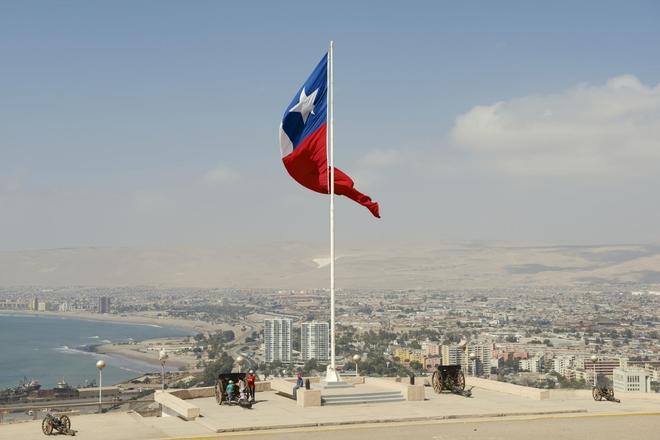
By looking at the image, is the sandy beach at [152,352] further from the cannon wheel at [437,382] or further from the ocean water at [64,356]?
the cannon wheel at [437,382]

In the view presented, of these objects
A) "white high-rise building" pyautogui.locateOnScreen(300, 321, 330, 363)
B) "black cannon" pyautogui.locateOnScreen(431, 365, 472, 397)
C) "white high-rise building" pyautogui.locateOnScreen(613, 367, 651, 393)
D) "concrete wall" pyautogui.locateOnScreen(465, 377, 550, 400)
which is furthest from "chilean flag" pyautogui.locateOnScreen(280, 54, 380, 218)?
"white high-rise building" pyautogui.locateOnScreen(300, 321, 330, 363)

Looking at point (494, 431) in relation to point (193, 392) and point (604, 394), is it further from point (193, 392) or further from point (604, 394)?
point (193, 392)

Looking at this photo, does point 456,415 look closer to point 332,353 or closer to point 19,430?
point 332,353

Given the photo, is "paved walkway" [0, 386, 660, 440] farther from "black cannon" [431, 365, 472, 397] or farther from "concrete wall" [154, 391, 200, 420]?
"black cannon" [431, 365, 472, 397]

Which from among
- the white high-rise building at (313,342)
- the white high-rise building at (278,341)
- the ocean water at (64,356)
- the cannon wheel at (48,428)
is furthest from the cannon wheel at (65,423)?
the ocean water at (64,356)

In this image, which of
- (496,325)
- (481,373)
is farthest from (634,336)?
(481,373)
